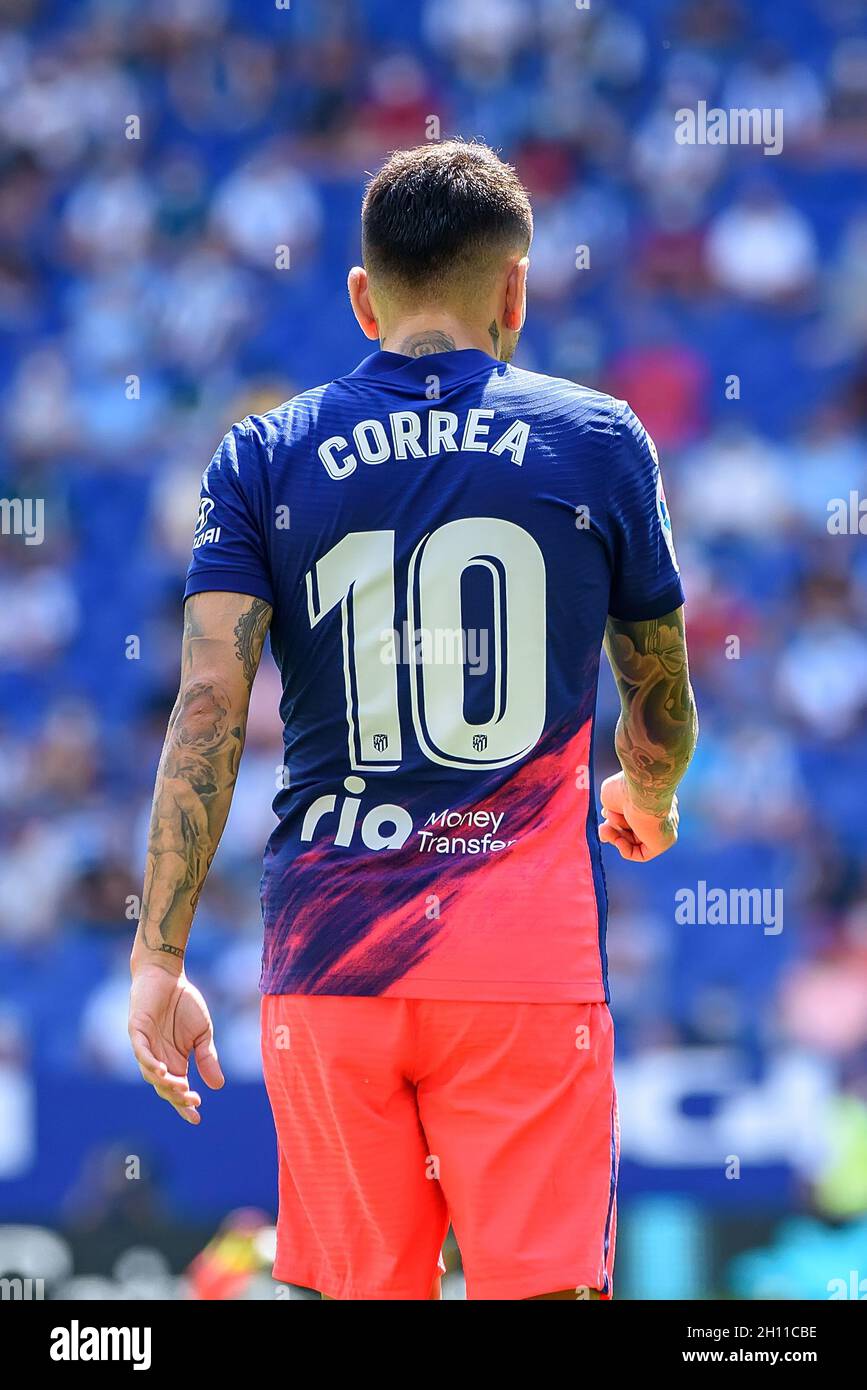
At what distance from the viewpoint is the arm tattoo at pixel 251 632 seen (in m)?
Answer: 1.95

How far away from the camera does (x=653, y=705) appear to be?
2.14 m

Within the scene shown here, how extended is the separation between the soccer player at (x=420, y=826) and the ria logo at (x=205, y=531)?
0.04 ft

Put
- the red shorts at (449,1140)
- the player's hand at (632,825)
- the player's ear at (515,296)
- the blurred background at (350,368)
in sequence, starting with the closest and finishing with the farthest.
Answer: the red shorts at (449,1140), the player's ear at (515,296), the player's hand at (632,825), the blurred background at (350,368)

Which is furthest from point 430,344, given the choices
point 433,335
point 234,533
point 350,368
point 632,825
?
point 350,368

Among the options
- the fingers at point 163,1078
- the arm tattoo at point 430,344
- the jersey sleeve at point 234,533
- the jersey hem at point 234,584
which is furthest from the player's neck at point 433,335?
the fingers at point 163,1078

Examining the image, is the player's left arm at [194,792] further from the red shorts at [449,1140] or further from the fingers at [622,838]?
the fingers at [622,838]

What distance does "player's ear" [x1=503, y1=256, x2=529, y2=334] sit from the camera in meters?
2.08

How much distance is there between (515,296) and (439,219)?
0.46 feet

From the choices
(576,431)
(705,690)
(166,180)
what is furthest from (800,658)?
(576,431)

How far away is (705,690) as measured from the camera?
21.8ft

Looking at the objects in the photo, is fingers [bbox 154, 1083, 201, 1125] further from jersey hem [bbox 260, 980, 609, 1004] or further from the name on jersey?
the name on jersey

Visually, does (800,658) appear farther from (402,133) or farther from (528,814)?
(528,814)
